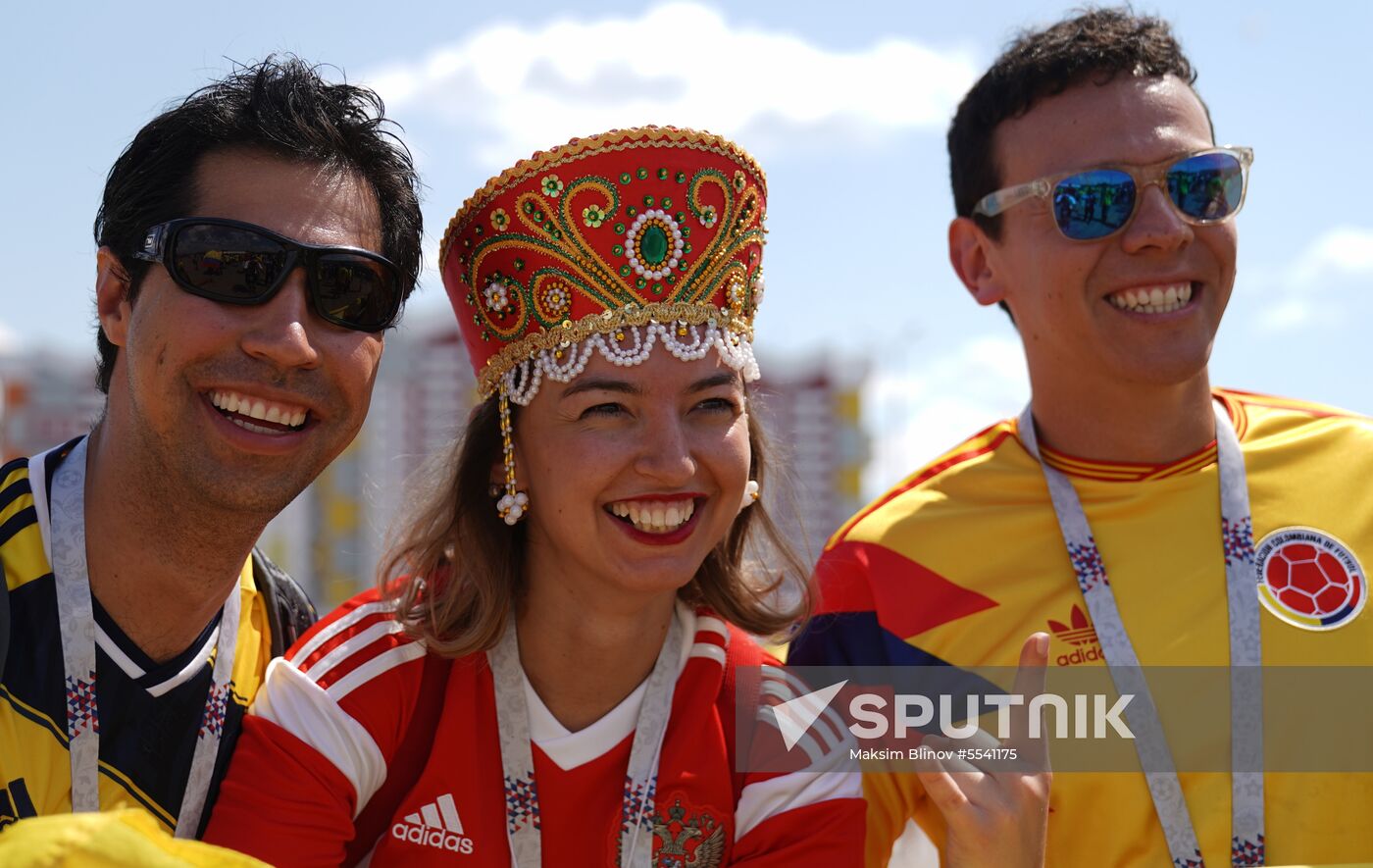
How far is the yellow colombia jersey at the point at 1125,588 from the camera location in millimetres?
2988

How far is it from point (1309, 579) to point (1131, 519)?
1.42 feet

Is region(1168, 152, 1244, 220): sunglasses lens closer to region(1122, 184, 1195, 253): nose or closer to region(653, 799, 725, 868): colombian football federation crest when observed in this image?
region(1122, 184, 1195, 253): nose

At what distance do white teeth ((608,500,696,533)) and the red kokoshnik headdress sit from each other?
0.91 ft

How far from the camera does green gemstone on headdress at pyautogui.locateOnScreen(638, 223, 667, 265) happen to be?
9.78 ft

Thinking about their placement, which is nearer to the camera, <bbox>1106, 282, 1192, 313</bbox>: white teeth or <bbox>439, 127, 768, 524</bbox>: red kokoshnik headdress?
<bbox>439, 127, 768, 524</bbox>: red kokoshnik headdress

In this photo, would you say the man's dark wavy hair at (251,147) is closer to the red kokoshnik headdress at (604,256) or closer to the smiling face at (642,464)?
the red kokoshnik headdress at (604,256)

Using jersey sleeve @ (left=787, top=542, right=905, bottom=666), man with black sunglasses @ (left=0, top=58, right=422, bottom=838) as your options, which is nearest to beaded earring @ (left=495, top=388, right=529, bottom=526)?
man with black sunglasses @ (left=0, top=58, right=422, bottom=838)

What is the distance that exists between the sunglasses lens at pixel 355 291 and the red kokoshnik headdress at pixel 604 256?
258mm

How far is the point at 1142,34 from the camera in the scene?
3621 mm

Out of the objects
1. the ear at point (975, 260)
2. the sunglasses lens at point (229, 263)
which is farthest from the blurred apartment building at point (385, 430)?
the sunglasses lens at point (229, 263)

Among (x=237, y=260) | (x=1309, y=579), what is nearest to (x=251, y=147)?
(x=237, y=260)

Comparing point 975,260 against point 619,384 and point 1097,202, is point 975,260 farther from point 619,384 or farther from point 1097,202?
point 619,384

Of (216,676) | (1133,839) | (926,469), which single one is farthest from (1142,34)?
(216,676)

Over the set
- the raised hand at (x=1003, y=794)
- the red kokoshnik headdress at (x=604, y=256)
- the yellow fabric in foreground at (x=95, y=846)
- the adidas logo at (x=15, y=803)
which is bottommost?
the yellow fabric in foreground at (x=95, y=846)
